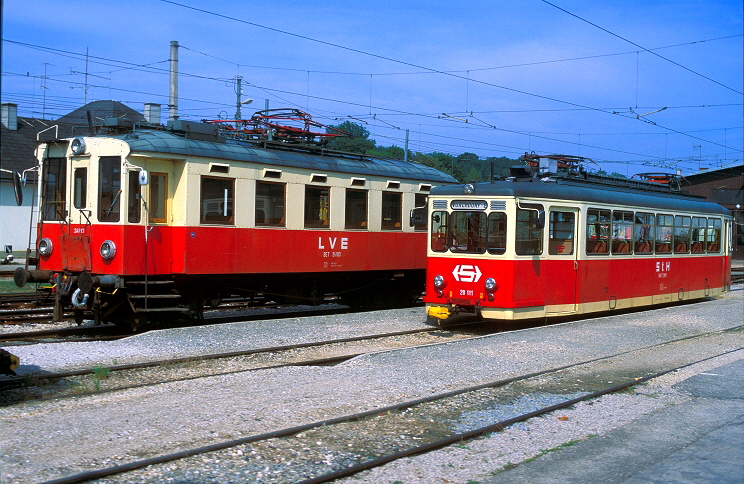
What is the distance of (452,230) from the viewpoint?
1430 centimetres

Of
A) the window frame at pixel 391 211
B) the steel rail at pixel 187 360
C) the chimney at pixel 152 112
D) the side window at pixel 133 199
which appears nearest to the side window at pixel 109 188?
the side window at pixel 133 199

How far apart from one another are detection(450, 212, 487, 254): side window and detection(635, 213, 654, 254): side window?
4.86 meters

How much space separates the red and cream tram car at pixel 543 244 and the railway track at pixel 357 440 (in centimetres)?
423

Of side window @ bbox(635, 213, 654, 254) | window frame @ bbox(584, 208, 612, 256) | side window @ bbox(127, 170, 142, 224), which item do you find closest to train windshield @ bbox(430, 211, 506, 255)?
window frame @ bbox(584, 208, 612, 256)

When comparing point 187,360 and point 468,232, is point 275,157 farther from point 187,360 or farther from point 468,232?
point 187,360

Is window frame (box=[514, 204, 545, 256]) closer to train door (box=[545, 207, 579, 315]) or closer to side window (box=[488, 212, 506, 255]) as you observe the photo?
side window (box=[488, 212, 506, 255])

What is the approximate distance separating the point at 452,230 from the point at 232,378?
634 cm

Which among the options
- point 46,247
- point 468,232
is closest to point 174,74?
point 46,247

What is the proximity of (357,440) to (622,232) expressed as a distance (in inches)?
444

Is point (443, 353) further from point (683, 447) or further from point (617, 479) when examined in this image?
point (617, 479)

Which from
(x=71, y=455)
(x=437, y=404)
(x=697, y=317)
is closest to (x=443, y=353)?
(x=437, y=404)

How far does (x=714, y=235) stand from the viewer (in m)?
21.1

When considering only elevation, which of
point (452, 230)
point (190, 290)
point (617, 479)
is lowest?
point (617, 479)

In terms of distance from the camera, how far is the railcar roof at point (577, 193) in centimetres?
1377
